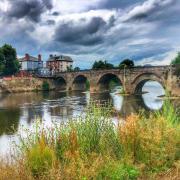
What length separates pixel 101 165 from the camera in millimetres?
9297

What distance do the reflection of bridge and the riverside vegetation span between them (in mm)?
46781

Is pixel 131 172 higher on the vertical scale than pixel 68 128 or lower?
lower

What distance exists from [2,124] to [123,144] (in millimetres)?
25764

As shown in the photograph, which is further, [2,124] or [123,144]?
[2,124]

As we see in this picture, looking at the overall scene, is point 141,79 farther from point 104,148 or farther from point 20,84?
point 104,148

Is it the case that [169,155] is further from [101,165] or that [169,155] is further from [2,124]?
[2,124]

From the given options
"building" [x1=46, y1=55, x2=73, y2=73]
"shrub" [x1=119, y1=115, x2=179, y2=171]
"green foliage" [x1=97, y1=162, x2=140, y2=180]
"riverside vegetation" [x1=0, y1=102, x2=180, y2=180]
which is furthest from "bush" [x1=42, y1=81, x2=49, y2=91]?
"green foliage" [x1=97, y1=162, x2=140, y2=180]

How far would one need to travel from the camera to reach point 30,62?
520ft

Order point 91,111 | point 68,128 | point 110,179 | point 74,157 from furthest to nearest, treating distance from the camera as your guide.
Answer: point 91,111, point 68,128, point 74,157, point 110,179

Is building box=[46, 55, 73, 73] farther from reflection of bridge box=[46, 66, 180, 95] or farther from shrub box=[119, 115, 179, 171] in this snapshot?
shrub box=[119, 115, 179, 171]

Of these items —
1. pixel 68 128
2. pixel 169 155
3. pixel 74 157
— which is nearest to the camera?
pixel 74 157

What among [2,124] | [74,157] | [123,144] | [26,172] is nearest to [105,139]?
[123,144]

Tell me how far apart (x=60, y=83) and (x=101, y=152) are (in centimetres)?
10381

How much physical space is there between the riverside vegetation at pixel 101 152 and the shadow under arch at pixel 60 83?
9970 centimetres
